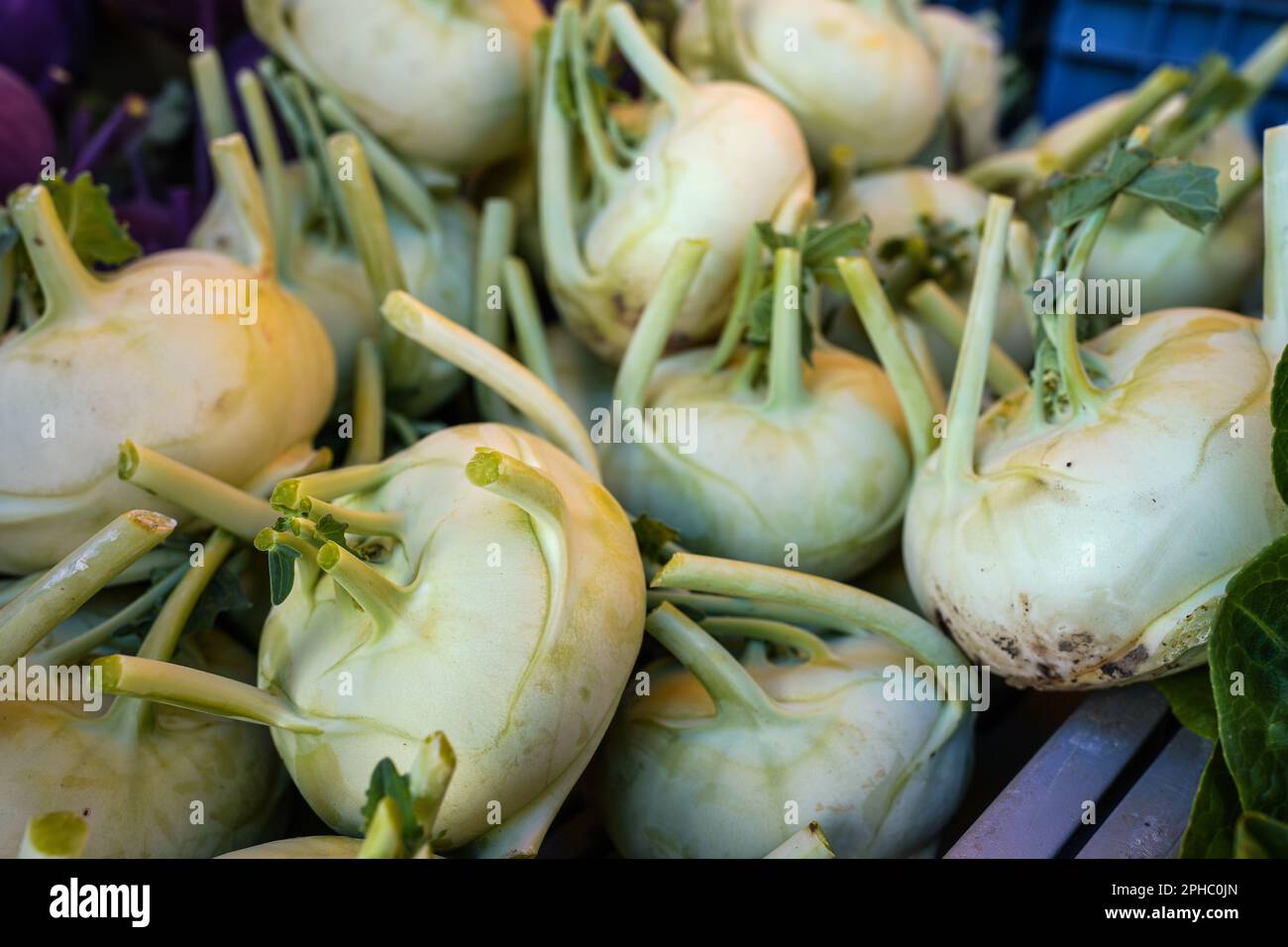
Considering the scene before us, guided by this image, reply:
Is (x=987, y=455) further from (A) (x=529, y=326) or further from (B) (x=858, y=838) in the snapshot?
(A) (x=529, y=326)

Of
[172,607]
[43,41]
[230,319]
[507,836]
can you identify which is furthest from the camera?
[43,41]

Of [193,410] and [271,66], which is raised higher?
[271,66]

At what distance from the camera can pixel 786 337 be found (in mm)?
1212

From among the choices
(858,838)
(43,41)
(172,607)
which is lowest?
(858,838)

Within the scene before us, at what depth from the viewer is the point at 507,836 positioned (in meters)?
0.88

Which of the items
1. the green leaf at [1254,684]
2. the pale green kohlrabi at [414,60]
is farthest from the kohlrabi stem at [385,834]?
the pale green kohlrabi at [414,60]

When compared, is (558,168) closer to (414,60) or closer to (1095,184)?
(414,60)

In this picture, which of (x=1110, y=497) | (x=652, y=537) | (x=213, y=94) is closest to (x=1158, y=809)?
(x=1110, y=497)

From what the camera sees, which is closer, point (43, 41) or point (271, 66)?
point (271, 66)

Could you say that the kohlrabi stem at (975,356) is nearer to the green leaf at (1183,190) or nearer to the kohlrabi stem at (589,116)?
the green leaf at (1183,190)

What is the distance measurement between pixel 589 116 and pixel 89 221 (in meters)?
0.59

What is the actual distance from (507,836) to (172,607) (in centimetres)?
38
